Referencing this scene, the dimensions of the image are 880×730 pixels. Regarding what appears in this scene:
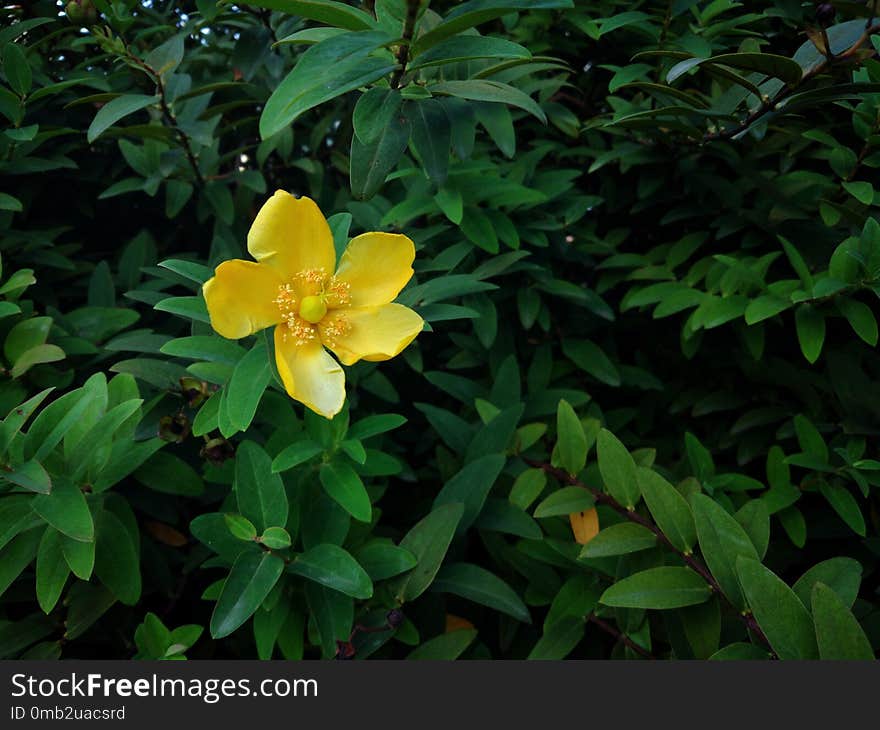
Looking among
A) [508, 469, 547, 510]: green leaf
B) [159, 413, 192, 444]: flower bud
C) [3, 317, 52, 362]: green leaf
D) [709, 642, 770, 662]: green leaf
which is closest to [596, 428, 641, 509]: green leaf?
[508, 469, 547, 510]: green leaf

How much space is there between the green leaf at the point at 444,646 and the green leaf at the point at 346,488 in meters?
0.19

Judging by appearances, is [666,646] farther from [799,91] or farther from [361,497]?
[799,91]

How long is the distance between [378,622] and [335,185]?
899 mm

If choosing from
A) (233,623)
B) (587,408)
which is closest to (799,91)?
(587,408)

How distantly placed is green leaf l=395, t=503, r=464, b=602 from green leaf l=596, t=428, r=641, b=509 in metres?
0.20

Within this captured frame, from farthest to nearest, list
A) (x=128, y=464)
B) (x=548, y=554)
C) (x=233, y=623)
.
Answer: (x=548, y=554) → (x=128, y=464) → (x=233, y=623)

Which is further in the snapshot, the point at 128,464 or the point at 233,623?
the point at 128,464

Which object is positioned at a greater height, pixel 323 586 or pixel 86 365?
pixel 86 365

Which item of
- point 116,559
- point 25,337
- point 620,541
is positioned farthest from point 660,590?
point 25,337

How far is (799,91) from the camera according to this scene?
966 mm

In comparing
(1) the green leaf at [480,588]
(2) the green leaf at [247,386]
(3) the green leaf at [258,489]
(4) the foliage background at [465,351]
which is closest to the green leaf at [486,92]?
(4) the foliage background at [465,351]

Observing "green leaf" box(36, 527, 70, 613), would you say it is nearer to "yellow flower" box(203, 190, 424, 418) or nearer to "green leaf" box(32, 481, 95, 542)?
"green leaf" box(32, 481, 95, 542)

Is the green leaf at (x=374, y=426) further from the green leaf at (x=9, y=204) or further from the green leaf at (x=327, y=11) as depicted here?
the green leaf at (x=9, y=204)

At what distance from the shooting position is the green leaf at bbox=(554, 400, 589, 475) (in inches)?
39.7
